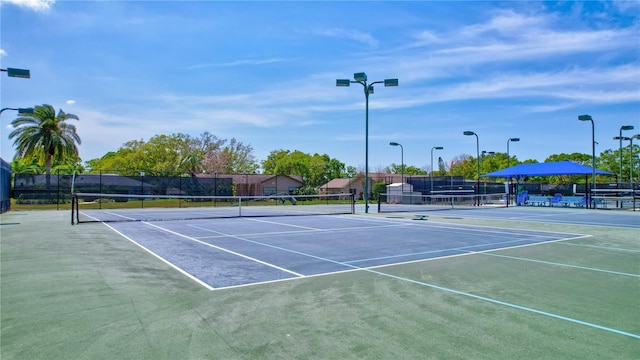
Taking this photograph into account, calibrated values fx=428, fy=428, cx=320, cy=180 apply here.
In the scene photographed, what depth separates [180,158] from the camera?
6494cm

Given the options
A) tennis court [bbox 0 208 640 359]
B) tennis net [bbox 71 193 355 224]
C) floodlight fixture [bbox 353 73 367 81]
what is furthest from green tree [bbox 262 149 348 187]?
tennis court [bbox 0 208 640 359]

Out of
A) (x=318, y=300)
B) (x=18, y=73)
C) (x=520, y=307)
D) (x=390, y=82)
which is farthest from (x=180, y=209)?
(x=520, y=307)

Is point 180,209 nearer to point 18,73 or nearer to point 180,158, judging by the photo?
point 18,73

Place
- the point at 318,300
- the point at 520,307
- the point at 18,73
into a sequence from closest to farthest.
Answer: the point at 520,307 → the point at 318,300 → the point at 18,73

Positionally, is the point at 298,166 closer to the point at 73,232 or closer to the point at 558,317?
the point at 73,232

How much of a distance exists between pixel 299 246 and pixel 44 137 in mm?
40299

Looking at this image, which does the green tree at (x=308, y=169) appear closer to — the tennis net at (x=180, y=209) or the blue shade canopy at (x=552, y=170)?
the tennis net at (x=180, y=209)

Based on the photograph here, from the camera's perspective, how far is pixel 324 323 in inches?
189

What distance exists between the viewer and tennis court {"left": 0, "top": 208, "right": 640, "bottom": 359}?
4129 mm

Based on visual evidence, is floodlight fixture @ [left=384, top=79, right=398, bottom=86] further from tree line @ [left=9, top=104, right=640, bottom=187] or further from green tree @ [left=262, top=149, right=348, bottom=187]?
green tree @ [left=262, top=149, right=348, bottom=187]

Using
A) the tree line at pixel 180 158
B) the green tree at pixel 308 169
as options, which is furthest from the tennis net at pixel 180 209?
the green tree at pixel 308 169

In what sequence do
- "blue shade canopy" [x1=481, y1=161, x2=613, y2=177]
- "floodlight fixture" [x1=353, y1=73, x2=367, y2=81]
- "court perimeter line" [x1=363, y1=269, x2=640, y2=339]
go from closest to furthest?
"court perimeter line" [x1=363, y1=269, x2=640, y2=339], "floodlight fixture" [x1=353, y1=73, x2=367, y2=81], "blue shade canopy" [x1=481, y1=161, x2=613, y2=177]

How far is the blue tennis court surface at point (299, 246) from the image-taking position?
7.90 meters

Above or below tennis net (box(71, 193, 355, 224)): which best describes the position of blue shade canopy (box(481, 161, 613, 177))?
above
